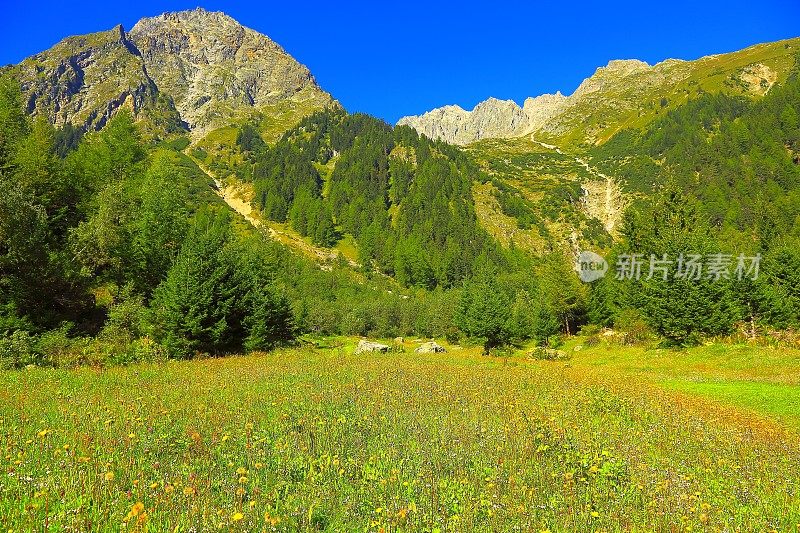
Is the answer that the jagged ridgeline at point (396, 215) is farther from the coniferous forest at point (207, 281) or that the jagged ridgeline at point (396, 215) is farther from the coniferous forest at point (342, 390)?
the coniferous forest at point (342, 390)

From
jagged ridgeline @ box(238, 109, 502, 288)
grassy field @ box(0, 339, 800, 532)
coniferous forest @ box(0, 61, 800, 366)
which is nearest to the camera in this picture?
grassy field @ box(0, 339, 800, 532)

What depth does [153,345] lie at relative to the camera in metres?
26.8

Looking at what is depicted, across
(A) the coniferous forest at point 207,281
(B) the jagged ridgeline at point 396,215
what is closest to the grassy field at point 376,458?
(A) the coniferous forest at point 207,281

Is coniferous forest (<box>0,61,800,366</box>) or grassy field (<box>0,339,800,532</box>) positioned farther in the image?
coniferous forest (<box>0,61,800,366</box>)

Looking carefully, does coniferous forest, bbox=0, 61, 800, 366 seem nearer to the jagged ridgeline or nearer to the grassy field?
the grassy field

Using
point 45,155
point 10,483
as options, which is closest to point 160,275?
point 45,155

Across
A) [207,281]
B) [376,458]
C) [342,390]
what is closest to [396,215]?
[207,281]

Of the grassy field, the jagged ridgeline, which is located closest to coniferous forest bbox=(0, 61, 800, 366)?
the grassy field

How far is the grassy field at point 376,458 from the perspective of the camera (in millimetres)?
5500

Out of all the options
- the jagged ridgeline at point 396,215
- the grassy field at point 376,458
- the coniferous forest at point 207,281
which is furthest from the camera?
the jagged ridgeline at point 396,215

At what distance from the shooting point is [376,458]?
7.77 meters

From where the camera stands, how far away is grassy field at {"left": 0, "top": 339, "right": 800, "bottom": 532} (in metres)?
5.50

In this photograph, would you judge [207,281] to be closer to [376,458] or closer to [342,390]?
[342,390]

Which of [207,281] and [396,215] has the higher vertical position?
[396,215]
